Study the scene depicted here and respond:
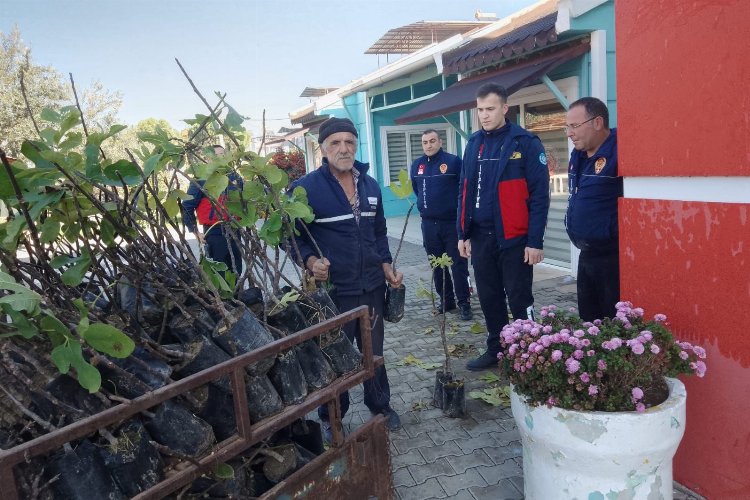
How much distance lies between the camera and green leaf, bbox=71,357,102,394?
1356mm

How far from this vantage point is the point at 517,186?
12.0 ft

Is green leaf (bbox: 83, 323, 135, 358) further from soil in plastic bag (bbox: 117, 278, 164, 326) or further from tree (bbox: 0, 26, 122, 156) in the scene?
tree (bbox: 0, 26, 122, 156)

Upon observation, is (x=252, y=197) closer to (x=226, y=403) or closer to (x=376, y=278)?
(x=226, y=403)

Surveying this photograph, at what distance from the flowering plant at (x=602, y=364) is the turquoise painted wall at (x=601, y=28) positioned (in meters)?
3.76

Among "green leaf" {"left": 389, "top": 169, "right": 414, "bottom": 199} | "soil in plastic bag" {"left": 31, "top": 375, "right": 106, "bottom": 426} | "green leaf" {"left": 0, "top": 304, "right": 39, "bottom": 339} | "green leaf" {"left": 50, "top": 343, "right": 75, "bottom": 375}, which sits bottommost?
"soil in plastic bag" {"left": 31, "top": 375, "right": 106, "bottom": 426}

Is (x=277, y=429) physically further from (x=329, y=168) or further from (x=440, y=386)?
(x=440, y=386)

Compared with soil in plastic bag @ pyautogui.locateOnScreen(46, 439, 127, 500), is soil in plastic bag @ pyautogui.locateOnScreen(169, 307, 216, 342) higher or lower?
higher

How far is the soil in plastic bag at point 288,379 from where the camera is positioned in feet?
6.05

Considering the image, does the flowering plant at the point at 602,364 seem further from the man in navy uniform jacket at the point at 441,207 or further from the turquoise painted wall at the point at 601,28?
the turquoise painted wall at the point at 601,28

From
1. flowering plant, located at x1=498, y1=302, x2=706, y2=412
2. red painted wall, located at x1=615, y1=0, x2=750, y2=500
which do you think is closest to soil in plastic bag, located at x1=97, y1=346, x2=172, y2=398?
flowering plant, located at x1=498, y1=302, x2=706, y2=412

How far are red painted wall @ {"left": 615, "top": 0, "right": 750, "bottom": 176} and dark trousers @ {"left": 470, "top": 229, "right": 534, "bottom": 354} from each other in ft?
4.68

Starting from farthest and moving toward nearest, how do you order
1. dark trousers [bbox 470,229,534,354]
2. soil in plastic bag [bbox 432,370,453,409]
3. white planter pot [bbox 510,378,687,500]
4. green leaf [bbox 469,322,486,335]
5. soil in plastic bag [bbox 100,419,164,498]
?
green leaf [bbox 469,322,486,335], dark trousers [bbox 470,229,534,354], soil in plastic bag [bbox 432,370,453,409], white planter pot [bbox 510,378,687,500], soil in plastic bag [bbox 100,419,164,498]

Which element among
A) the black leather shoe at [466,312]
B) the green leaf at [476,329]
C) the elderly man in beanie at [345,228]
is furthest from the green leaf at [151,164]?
the black leather shoe at [466,312]

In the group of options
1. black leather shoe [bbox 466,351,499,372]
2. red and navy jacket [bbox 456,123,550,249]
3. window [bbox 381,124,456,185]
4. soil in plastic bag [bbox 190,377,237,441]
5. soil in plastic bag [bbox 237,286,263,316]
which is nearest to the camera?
soil in plastic bag [bbox 190,377,237,441]
